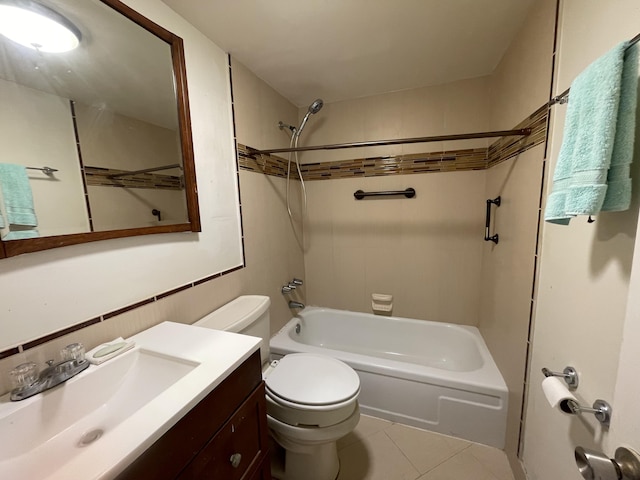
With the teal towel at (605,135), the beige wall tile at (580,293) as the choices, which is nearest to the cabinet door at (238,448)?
the beige wall tile at (580,293)

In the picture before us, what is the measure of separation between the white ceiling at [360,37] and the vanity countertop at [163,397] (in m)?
1.36

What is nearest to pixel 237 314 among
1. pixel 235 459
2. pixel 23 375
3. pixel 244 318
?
pixel 244 318

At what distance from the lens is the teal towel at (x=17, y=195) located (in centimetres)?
67

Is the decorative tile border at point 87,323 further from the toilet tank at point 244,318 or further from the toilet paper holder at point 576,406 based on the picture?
the toilet paper holder at point 576,406

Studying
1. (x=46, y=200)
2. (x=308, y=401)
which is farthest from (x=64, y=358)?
(x=308, y=401)

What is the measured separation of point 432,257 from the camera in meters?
2.04

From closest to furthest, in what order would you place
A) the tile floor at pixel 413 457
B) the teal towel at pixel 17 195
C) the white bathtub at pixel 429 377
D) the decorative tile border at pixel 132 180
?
the teal towel at pixel 17 195 < the decorative tile border at pixel 132 180 < the tile floor at pixel 413 457 < the white bathtub at pixel 429 377

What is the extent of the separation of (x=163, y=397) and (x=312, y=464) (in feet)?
3.16

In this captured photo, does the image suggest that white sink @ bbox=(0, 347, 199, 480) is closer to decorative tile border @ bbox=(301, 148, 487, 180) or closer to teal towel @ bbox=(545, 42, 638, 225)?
teal towel @ bbox=(545, 42, 638, 225)

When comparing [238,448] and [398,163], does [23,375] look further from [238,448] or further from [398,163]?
[398,163]

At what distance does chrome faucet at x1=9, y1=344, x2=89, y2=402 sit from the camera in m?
0.66

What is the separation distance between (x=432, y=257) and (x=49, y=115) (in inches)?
86.1

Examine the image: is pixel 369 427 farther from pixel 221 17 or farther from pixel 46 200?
pixel 221 17

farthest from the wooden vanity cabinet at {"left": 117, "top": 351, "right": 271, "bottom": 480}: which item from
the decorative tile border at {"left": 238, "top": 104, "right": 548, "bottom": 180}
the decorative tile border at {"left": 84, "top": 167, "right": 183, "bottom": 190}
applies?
the decorative tile border at {"left": 238, "top": 104, "right": 548, "bottom": 180}
